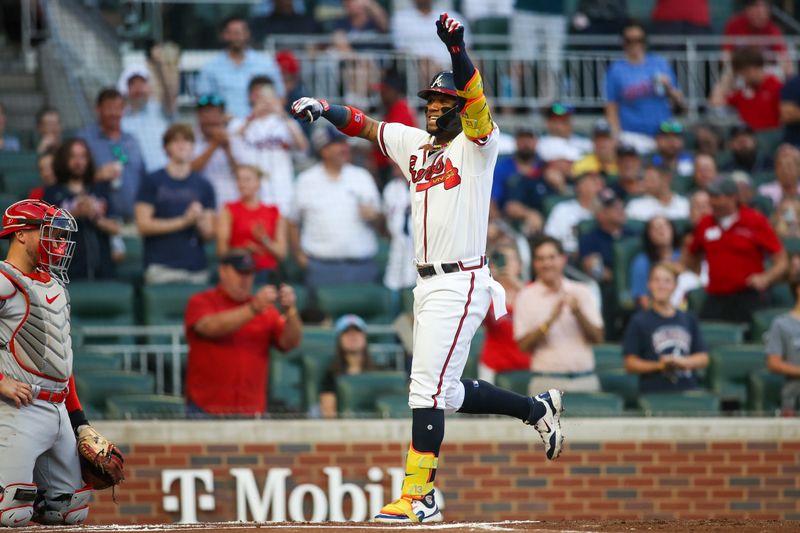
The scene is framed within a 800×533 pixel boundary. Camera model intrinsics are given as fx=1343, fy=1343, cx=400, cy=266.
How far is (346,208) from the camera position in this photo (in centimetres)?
1001

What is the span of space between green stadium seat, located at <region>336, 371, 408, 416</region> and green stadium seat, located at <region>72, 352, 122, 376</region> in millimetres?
1475

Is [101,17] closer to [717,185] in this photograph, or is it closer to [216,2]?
[216,2]

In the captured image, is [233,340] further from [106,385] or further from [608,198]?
[608,198]

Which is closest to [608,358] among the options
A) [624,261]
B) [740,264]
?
[624,261]

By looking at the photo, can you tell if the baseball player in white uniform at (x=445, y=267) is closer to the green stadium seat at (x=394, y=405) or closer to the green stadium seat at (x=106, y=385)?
the green stadium seat at (x=394, y=405)

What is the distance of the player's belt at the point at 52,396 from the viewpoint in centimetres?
557

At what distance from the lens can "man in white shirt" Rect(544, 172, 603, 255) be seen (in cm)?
1041

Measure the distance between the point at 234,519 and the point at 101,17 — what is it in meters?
6.65

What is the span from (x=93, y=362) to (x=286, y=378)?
4.09ft

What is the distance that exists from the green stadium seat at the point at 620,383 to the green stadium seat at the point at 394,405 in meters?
1.33

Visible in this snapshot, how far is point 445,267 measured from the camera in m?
5.76

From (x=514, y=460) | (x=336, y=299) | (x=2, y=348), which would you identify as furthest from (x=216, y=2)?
(x=2, y=348)

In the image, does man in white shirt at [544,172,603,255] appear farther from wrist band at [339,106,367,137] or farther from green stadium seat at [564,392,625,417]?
wrist band at [339,106,367,137]

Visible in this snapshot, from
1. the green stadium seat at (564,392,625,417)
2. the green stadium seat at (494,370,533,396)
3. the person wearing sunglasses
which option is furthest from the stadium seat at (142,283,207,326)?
the person wearing sunglasses
